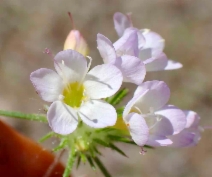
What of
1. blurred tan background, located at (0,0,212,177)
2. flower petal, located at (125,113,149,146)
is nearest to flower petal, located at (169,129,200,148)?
flower petal, located at (125,113,149,146)

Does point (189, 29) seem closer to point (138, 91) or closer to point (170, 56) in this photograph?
point (170, 56)

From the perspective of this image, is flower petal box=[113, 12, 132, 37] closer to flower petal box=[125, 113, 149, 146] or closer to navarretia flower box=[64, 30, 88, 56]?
navarretia flower box=[64, 30, 88, 56]

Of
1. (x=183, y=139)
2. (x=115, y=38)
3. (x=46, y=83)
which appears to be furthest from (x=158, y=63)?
(x=115, y=38)

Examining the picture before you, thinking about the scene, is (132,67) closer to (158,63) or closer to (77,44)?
(158,63)

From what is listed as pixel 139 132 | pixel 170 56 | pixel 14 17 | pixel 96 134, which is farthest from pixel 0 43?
pixel 139 132

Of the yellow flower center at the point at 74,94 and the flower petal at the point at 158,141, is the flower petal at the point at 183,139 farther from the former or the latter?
the yellow flower center at the point at 74,94

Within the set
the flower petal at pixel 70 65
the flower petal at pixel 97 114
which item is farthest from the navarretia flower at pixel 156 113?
the flower petal at pixel 70 65
